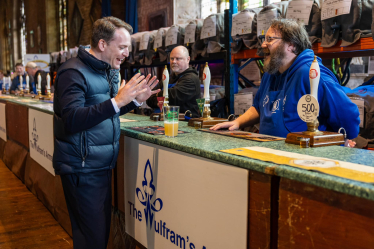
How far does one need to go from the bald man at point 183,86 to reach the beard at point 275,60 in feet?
5.55

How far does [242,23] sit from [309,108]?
2.27 m

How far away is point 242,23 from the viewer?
3.73m

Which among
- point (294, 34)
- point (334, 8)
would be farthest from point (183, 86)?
point (294, 34)

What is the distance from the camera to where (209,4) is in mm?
8891

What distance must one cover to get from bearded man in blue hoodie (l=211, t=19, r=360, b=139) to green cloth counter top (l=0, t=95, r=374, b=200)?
0.42 metres

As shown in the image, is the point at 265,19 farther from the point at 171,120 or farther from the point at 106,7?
the point at 106,7

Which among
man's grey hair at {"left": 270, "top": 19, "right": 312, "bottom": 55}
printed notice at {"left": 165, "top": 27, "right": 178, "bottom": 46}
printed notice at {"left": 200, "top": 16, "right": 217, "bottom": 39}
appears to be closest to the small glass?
man's grey hair at {"left": 270, "top": 19, "right": 312, "bottom": 55}

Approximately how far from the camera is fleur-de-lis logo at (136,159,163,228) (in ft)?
6.45

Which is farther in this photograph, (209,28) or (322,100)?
(209,28)

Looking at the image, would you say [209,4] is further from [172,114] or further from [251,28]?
[172,114]

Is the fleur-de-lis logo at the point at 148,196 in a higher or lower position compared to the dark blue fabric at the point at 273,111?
lower

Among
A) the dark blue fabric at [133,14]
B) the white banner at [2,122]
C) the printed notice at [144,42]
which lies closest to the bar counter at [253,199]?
the printed notice at [144,42]

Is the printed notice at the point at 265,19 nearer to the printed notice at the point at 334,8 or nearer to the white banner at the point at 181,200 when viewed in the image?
the printed notice at the point at 334,8

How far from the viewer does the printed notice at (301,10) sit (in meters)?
3.14
